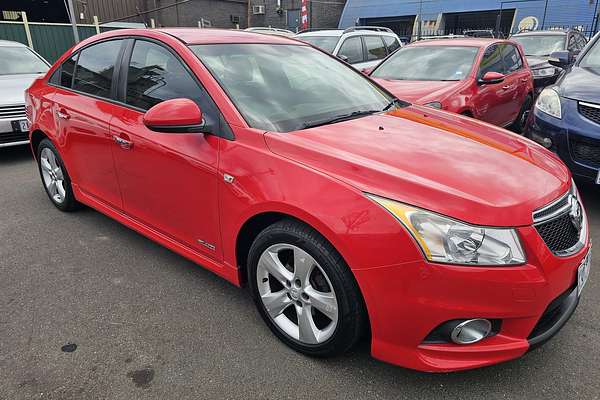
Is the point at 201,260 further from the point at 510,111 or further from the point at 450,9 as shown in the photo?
the point at 450,9

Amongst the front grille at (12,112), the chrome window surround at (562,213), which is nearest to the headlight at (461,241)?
the chrome window surround at (562,213)

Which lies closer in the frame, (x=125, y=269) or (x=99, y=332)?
(x=99, y=332)

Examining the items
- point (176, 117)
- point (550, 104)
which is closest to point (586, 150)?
point (550, 104)

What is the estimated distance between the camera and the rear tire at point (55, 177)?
3988 mm

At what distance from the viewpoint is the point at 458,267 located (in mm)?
1765

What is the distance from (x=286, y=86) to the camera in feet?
9.14

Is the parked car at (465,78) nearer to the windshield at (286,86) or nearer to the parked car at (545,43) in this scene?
the windshield at (286,86)

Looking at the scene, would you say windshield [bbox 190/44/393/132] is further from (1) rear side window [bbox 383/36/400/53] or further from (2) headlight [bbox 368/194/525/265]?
(1) rear side window [bbox 383/36/400/53]

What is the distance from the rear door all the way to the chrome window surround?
268cm

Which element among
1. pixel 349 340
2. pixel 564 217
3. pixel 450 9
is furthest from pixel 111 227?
pixel 450 9

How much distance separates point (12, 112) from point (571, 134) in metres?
6.37

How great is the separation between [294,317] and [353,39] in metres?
7.83

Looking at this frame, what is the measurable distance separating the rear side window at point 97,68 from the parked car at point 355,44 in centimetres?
564

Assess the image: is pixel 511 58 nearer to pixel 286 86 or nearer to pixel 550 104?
pixel 550 104
